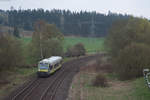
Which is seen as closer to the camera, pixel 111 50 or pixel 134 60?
pixel 134 60

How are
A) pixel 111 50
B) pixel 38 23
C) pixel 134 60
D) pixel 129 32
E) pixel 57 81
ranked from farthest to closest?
pixel 38 23 < pixel 111 50 < pixel 129 32 < pixel 57 81 < pixel 134 60

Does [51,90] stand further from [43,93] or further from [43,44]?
[43,44]

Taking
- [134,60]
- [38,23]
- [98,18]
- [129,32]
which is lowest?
[134,60]

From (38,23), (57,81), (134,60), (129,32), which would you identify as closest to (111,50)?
(129,32)

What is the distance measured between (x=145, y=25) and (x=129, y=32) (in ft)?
12.0

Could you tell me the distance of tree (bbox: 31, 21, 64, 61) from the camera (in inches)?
1882

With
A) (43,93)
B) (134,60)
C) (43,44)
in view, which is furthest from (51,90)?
(43,44)

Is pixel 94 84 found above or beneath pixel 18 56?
beneath

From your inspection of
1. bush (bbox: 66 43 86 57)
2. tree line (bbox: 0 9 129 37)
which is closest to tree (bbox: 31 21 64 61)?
bush (bbox: 66 43 86 57)

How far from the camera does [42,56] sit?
4728 cm

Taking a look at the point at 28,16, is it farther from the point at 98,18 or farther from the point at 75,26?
the point at 98,18

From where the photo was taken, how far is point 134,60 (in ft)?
92.6

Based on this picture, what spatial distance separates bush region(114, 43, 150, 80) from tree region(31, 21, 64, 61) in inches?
848

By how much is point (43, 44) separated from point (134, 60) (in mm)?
26756
